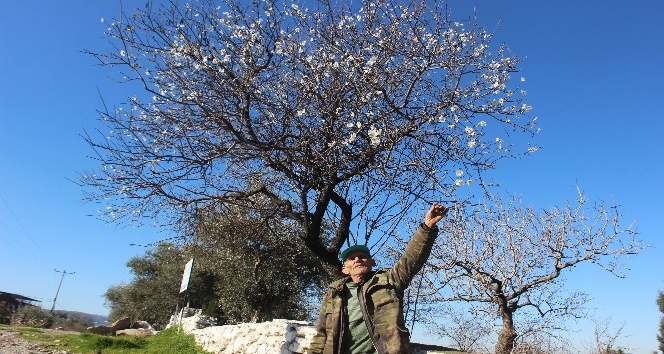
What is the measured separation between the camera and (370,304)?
11.3ft

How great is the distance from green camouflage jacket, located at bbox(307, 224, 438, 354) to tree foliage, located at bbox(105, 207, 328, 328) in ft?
17.5

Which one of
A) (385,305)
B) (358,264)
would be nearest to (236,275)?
(358,264)

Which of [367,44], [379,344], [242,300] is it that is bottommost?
[379,344]

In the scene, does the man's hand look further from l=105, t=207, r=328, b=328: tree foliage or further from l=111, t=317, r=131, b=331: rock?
l=111, t=317, r=131, b=331: rock

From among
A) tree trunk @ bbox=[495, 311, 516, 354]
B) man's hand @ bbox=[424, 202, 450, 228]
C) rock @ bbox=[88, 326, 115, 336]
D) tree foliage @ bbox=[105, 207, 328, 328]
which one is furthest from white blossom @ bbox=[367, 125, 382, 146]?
rock @ bbox=[88, 326, 115, 336]

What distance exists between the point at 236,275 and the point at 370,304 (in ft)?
48.7

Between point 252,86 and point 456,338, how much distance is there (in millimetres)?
13471

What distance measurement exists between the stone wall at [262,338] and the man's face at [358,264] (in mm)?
2561

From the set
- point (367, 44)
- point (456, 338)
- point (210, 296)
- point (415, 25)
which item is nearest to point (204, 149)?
point (367, 44)

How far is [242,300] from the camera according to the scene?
17.2 m

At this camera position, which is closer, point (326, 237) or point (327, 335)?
point (327, 335)

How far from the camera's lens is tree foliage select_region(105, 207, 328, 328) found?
32.2 ft

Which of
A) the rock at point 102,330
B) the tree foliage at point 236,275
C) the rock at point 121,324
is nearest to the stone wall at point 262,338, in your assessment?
the tree foliage at point 236,275

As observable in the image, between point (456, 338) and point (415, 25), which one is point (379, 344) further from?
point (456, 338)
